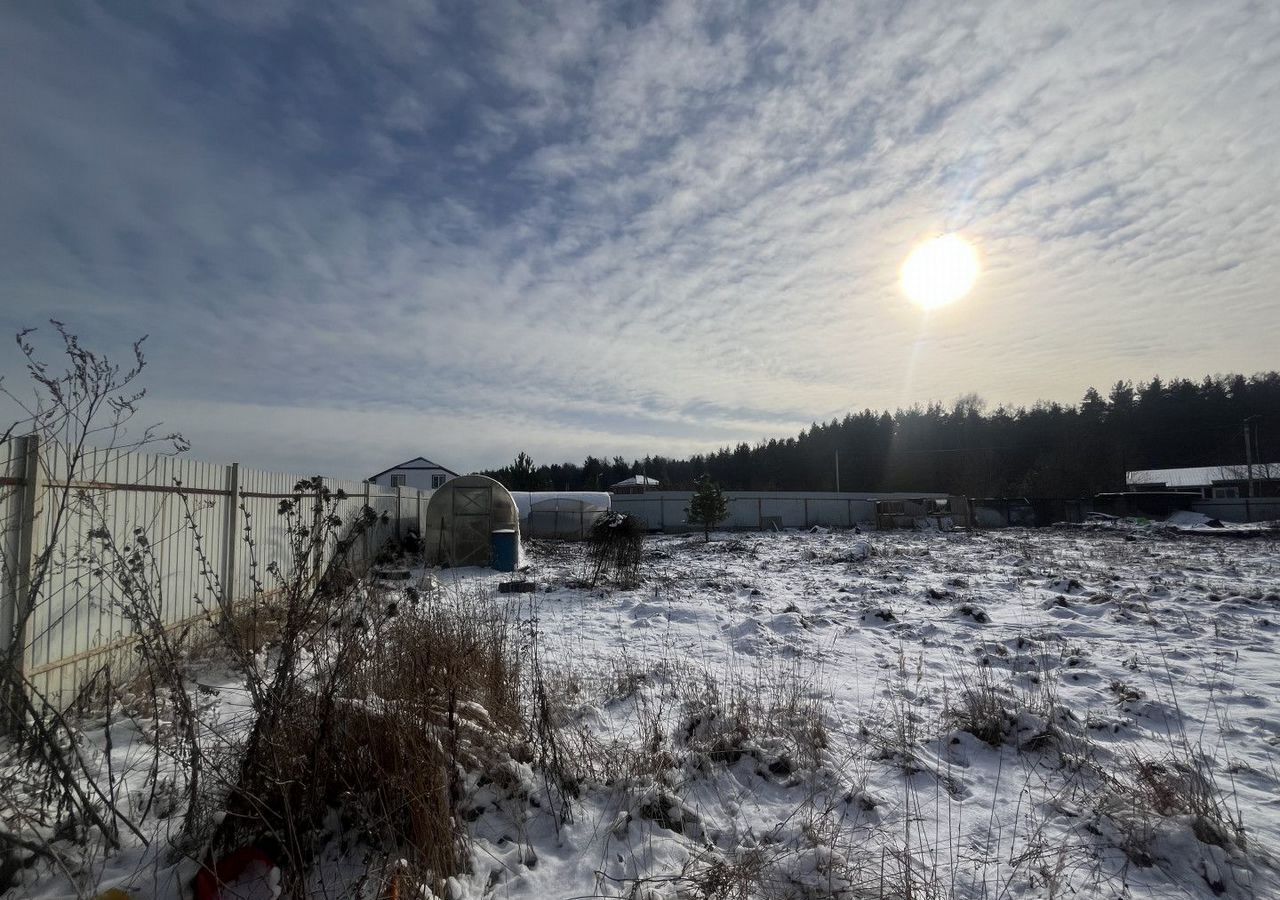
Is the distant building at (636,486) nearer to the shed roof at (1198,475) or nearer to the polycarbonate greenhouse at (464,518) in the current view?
the polycarbonate greenhouse at (464,518)

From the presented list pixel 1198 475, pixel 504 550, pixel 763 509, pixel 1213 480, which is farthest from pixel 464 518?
pixel 1198 475

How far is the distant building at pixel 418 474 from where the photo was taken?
51625mm

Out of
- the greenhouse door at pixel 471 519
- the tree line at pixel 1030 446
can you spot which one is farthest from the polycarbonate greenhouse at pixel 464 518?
the tree line at pixel 1030 446

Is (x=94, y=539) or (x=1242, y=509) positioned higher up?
(x=94, y=539)

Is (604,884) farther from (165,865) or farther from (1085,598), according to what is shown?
(1085,598)

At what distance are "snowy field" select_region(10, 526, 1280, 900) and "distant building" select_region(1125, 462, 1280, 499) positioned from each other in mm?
46299

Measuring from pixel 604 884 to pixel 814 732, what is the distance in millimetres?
2051

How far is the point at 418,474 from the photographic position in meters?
52.1

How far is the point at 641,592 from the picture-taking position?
12578 millimetres

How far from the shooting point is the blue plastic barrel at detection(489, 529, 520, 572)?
637 inches

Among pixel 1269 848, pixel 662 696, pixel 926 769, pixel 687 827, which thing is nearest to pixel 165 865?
pixel 687 827

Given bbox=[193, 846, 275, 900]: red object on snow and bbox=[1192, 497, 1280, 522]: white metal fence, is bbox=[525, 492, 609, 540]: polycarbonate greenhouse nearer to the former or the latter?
bbox=[193, 846, 275, 900]: red object on snow

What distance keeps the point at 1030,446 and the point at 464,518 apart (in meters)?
55.2

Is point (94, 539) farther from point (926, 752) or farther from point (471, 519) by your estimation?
point (471, 519)
